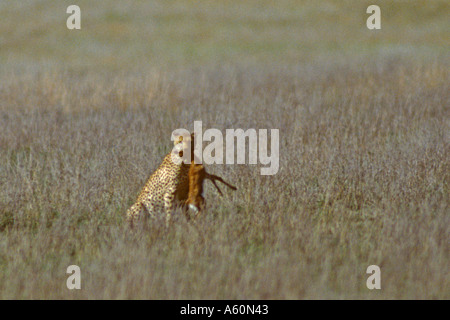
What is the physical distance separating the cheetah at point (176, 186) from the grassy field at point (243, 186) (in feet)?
0.63

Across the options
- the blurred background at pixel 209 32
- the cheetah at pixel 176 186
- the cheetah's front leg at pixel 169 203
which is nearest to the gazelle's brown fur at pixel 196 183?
the cheetah at pixel 176 186

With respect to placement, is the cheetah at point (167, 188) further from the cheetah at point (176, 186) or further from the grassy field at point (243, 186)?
the grassy field at point (243, 186)

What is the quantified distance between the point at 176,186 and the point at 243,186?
118 cm

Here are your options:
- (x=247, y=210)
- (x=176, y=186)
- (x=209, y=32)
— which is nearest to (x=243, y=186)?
(x=247, y=210)

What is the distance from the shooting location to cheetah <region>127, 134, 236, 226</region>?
551 cm

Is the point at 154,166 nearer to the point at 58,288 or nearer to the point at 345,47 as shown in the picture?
the point at 58,288

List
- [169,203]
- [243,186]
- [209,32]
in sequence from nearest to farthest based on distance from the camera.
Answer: [169,203] < [243,186] < [209,32]

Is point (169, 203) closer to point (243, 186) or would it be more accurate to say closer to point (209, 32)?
point (243, 186)

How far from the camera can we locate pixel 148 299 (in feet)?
14.8

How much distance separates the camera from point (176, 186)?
18.2 ft

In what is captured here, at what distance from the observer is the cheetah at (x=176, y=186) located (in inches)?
217

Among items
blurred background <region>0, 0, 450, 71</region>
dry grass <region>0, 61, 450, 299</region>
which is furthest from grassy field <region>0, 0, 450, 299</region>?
blurred background <region>0, 0, 450, 71</region>

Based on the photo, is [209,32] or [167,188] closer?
[167,188]

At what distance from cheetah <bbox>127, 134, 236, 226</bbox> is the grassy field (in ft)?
0.63
